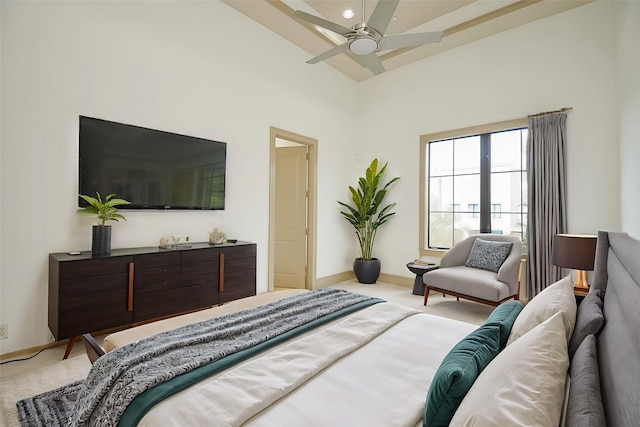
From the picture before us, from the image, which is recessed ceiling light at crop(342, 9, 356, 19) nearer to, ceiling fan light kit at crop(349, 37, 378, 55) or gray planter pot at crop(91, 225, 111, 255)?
ceiling fan light kit at crop(349, 37, 378, 55)

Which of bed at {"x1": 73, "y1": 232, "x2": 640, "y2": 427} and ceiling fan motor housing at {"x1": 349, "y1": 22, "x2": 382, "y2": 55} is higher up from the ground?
ceiling fan motor housing at {"x1": 349, "y1": 22, "x2": 382, "y2": 55}

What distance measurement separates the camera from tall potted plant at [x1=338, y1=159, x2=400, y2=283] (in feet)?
16.7

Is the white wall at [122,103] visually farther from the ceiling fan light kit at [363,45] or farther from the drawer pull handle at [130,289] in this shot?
the ceiling fan light kit at [363,45]

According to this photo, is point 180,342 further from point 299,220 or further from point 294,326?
point 299,220

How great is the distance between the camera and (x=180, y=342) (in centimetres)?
129

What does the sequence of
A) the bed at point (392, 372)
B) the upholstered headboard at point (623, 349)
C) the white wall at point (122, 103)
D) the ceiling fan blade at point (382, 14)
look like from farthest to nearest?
the white wall at point (122, 103)
the ceiling fan blade at point (382, 14)
the bed at point (392, 372)
the upholstered headboard at point (623, 349)

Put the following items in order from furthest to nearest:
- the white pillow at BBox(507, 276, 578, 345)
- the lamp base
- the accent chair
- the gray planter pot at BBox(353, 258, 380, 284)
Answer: the gray planter pot at BBox(353, 258, 380, 284), the accent chair, the lamp base, the white pillow at BBox(507, 276, 578, 345)

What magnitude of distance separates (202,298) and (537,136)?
4378 millimetres

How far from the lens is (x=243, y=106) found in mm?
3914

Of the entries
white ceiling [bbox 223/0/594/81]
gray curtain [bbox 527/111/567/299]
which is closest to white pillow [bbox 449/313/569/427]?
gray curtain [bbox 527/111/567/299]

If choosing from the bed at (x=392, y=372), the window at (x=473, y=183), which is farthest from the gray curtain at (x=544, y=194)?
the bed at (x=392, y=372)

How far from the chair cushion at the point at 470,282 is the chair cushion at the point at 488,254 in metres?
0.09

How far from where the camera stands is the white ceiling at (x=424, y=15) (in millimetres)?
3602

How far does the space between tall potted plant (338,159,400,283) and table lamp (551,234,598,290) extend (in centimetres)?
237
